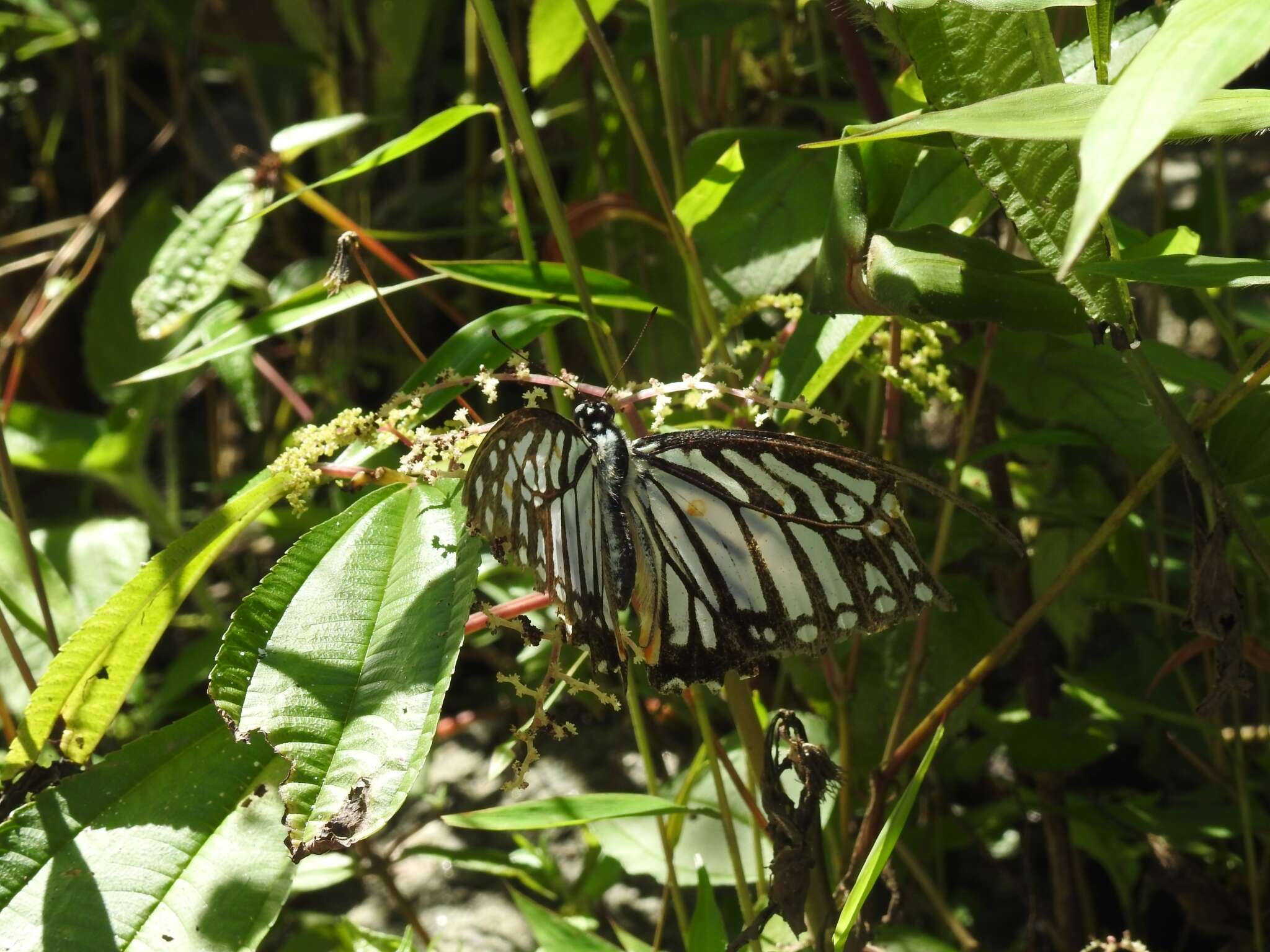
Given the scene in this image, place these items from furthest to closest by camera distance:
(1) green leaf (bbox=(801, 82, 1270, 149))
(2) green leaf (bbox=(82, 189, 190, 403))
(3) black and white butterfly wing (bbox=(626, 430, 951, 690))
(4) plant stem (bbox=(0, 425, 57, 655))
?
(2) green leaf (bbox=(82, 189, 190, 403))
(4) plant stem (bbox=(0, 425, 57, 655))
(3) black and white butterfly wing (bbox=(626, 430, 951, 690))
(1) green leaf (bbox=(801, 82, 1270, 149))

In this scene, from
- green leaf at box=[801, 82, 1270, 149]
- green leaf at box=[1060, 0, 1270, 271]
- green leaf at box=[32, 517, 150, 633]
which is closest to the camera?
green leaf at box=[1060, 0, 1270, 271]

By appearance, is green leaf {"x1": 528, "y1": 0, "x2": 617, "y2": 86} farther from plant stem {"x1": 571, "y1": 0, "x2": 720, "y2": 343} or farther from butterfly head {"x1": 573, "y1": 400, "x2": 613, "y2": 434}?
butterfly head {"x1": 573, "y1": 400, "x2": 613, "y2": 434}

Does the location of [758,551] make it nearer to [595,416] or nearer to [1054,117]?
[595,416]

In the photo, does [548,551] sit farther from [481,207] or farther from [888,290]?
[481,207]

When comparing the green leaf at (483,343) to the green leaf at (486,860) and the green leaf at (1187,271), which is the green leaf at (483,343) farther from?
the green leaf at (486,860)

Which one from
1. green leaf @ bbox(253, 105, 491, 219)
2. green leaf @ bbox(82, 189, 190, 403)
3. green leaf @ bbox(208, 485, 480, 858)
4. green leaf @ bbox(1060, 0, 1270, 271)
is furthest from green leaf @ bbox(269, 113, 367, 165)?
green leaf @ bbox(1060, 0, 1270, 271)

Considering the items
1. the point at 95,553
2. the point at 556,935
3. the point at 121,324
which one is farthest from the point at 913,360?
the point at 121,324
